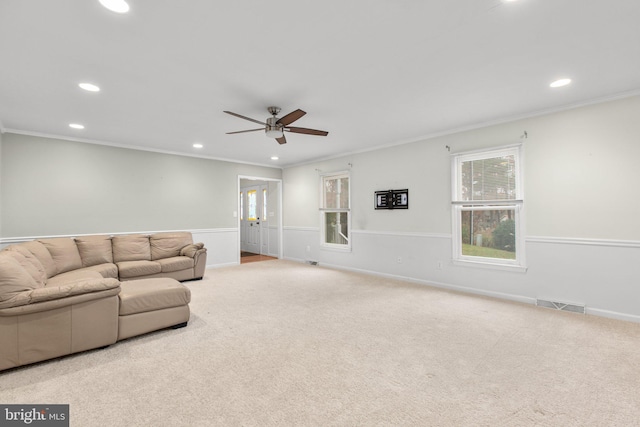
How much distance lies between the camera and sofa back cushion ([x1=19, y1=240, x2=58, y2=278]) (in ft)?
11.8

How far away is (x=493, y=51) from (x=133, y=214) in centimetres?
612

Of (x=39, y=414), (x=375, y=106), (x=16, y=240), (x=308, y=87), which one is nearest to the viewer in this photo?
(x=39, y=414)

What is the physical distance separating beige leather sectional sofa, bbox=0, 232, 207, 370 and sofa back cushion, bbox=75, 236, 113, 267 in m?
0.17

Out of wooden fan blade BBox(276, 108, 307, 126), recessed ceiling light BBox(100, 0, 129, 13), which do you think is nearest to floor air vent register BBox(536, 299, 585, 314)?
wooden fan blade BBox(276, 108, 307, 126)

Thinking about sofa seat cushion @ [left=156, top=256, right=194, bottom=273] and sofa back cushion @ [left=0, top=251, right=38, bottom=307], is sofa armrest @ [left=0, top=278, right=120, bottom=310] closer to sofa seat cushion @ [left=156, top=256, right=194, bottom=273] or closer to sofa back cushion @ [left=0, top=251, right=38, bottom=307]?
sofa back cushion @ [left=0, top=251, right=38, bottom=307]

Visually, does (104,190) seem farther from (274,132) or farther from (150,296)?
(274,132)

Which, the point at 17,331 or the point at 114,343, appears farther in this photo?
the point at 114,343

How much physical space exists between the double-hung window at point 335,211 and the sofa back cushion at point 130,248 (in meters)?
3.59

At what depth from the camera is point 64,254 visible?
4.18 m

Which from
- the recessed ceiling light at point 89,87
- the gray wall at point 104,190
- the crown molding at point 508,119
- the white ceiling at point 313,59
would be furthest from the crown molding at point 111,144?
the crown molding at point 508,119

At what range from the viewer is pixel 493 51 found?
2422 mm

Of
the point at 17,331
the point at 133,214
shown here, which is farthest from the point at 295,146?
the point at 17,331

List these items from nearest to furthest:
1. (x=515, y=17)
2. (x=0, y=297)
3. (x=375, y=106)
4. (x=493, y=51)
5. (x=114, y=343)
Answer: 1. (x=515, y=17)
2. (x=0, y=297)
3. (x=493, y=51)
4. (x=114, y=343)
5. (x=375, y=106)

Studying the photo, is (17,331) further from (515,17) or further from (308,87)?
(515,17)
